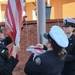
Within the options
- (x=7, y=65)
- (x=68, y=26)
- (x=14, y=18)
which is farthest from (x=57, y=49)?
(x=68, y=26)

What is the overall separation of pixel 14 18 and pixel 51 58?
0.69 m

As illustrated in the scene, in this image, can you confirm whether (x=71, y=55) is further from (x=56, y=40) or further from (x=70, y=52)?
(x=56, y=40)

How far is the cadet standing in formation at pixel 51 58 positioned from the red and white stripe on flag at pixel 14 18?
431 mm

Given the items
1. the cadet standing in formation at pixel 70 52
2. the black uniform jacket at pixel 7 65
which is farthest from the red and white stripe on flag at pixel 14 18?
the cadet standing in formation at pixel 70 52

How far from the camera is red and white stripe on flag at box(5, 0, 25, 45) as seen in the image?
3.64 m

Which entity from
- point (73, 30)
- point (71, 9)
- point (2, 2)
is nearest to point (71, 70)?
point (73, 30)

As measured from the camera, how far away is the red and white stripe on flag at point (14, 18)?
3.64 meters

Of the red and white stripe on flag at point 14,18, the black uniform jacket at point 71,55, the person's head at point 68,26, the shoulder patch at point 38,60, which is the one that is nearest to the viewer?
the shoulder patch at point 38,60

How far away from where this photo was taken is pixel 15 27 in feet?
12.0

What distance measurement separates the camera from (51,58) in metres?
3.33

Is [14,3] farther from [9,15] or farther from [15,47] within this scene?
[15,47]

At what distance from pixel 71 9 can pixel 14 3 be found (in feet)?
29.4

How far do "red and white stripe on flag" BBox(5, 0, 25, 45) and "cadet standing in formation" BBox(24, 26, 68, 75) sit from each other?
431mm

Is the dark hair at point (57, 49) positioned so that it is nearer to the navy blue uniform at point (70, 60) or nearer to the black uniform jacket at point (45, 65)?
the black uniform jacket at point (45, 65)
